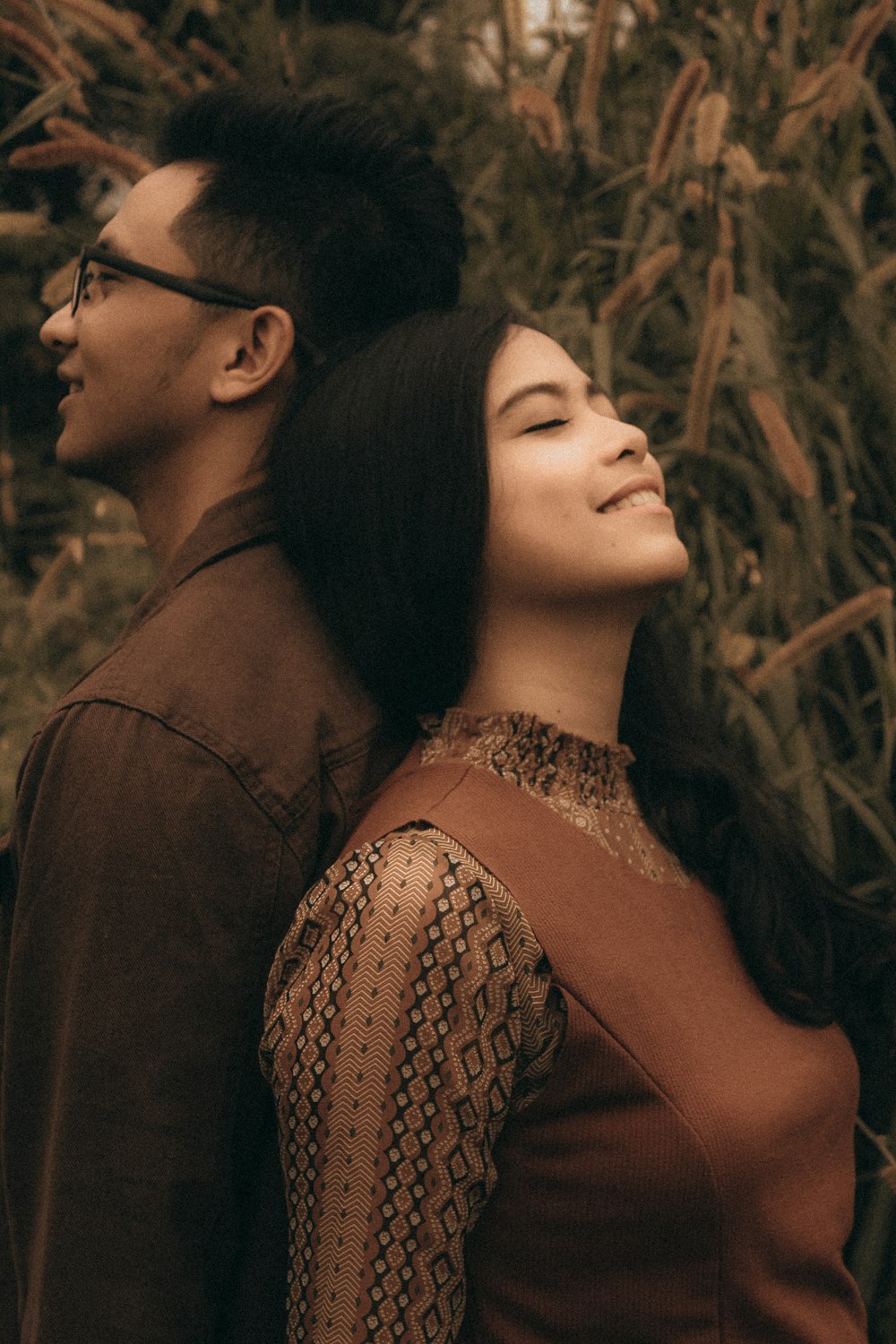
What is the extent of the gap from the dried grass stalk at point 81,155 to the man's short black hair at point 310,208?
0.23 meters

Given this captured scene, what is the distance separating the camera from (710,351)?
70.8 inches

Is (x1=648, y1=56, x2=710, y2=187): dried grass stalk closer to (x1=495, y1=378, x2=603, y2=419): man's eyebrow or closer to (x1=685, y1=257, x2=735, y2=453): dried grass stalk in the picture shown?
(x1=685, y1=257, x2=735, y2=453): dried grass stalk

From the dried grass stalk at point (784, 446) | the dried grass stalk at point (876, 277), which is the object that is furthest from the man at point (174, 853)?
the dried grass stalk at point (876, 277)

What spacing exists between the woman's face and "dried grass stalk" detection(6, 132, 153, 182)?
863mm

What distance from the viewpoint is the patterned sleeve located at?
3.67ft

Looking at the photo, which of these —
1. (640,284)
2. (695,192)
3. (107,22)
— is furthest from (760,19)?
(107,22)

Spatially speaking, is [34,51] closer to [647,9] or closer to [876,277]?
[647,9]

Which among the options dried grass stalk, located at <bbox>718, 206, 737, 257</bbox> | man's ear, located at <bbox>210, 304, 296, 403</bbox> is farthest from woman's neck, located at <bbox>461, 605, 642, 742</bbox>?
dried grass stalk, located at <bbox>718, 206, 737, 257</bbox>

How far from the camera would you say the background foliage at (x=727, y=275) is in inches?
72.4

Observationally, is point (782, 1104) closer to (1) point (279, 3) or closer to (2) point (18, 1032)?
(2) point (18, 1032)

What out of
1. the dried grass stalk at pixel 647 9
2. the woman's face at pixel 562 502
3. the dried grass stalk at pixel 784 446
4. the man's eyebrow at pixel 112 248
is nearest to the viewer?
the woman's face at pixel 562 502

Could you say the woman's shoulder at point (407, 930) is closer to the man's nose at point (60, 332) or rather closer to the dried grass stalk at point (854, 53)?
the man's nose at point (60, 332)

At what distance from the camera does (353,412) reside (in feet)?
4.80

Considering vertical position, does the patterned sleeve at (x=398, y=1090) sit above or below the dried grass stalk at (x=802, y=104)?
below
